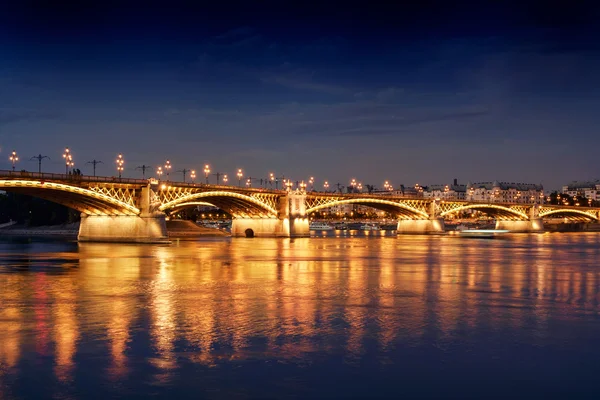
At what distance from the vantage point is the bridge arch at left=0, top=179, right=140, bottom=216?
230 feet

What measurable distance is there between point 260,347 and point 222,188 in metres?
82.4

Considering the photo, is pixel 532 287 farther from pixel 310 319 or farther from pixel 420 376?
pixel 420 376

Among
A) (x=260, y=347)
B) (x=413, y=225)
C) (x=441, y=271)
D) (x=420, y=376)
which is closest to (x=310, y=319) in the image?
(x=260, y=347)

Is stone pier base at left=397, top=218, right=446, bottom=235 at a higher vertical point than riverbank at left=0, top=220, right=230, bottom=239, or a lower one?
higher

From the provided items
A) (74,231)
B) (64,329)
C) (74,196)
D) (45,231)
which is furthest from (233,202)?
(64,329)

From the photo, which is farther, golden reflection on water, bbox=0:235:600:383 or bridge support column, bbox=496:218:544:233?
bridge support column, bbox=496:218:544:233

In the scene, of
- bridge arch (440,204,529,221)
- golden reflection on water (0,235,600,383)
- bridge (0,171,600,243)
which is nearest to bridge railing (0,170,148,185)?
bridge (0,171,600,243)

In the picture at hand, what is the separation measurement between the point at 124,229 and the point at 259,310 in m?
64.4

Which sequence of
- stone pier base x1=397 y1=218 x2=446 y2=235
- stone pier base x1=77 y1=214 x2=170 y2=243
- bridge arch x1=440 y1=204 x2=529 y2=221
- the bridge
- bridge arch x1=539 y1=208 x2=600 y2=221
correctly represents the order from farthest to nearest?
bridge arch x1=539 y1=208 x2=600 y2=221, bridge arch x1=440 y1=204 x2=529 y2=221, stone pier base x1=397 y1=218 x2=446 y2=235, stone pier base x1=77 y1=214 x2=170 y2=243, the bridge

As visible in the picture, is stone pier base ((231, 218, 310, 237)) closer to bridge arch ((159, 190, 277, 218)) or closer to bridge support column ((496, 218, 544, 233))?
bridge arch ((159, 190, 277, 218))

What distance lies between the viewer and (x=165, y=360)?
16.0 meters

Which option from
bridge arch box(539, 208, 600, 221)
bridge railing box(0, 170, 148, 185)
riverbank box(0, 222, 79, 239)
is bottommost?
riverbank box(0, 222, 79, 239)

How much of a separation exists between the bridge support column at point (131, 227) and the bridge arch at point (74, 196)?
865mm

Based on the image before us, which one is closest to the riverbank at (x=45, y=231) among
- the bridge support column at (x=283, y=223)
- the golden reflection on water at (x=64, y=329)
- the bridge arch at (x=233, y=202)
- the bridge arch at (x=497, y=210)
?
the bridge support column at (x=283, y=223)
